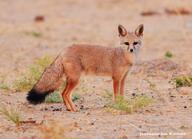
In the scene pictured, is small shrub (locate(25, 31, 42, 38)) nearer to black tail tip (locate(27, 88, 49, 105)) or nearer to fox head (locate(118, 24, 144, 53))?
fox head (locate(118, 24, 144, 53))

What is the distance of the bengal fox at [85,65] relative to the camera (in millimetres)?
9555

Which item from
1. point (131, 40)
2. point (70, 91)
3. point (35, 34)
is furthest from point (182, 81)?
point (35, 34)

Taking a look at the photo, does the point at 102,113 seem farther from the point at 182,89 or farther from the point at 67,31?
the point at 67,31

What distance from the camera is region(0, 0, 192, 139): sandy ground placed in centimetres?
830

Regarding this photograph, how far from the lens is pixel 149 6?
25.0m

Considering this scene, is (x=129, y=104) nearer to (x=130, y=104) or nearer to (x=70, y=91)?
(x=130, y=104)

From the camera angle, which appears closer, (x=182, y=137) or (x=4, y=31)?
(x=182, y=137)

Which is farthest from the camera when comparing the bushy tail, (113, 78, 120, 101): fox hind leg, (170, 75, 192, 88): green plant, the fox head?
(170, 75, 192, 88): green plant

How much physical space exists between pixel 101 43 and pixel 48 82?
800 centimetres

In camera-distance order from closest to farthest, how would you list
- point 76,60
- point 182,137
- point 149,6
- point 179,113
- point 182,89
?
point 182,137 < point 179,113 < point 76,60 < point 182,89 < point 149,6

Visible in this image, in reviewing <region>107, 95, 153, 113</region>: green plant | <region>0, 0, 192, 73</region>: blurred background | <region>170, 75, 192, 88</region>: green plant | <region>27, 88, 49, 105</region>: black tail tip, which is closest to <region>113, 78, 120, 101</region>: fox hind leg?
<region>107, 95, 153, 113</region>: green plant

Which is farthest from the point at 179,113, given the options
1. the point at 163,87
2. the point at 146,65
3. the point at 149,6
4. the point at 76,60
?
the point at 149,6

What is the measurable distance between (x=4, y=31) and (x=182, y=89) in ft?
30.6

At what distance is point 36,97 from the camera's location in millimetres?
9242
